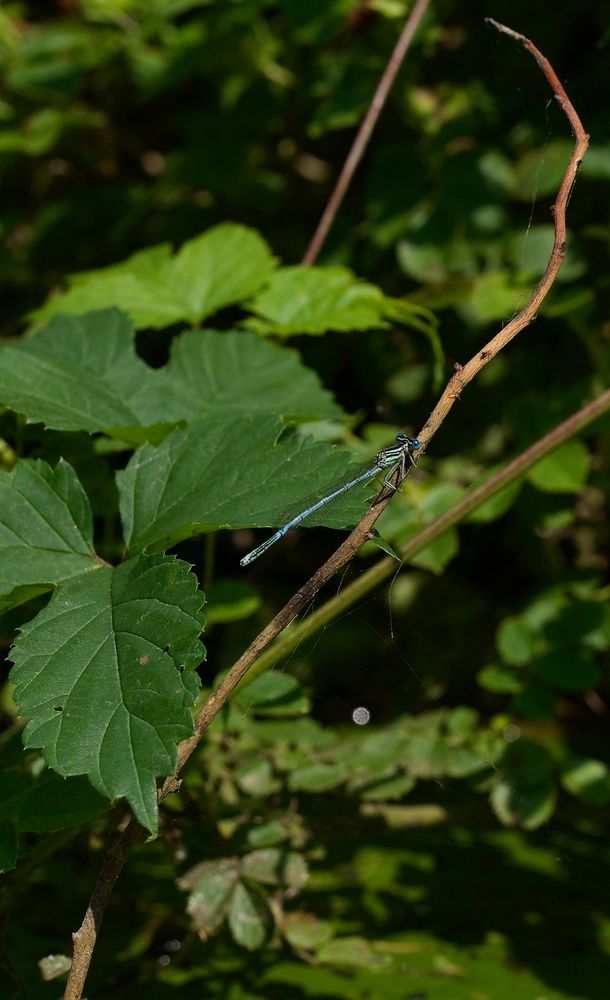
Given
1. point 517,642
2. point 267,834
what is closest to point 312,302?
point 517,642

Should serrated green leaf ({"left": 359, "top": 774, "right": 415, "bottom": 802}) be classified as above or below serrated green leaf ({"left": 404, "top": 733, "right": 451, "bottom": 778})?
above

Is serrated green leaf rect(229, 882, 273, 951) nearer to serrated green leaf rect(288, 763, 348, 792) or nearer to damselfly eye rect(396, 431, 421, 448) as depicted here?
serrated green leaf rect(288, 763, 348, 792)

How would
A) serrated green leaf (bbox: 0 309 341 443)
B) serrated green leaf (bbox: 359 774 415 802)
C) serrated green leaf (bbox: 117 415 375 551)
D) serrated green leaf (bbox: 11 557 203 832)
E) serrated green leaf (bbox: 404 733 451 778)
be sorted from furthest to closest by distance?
serrated green leaf (bbox: 404 733 451 778)
serrated green leaf (bbox: 359 774 415 802)
serrated green leaf (bbox: 0 309 341 443)
serrated green leaf (bbox: 117 415 375 551)
serrated green leaf (bbox: 11 557 203 832)

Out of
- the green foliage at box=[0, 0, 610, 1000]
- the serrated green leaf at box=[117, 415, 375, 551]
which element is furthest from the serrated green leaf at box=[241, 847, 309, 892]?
the serrated green leaf at box=[117, 415, 375, 551]

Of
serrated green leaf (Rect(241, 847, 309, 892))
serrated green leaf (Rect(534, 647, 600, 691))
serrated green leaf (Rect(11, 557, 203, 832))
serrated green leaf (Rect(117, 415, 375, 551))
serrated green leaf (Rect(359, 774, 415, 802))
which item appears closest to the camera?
serrated green leaf (Rect(11, 557, 203, 832))

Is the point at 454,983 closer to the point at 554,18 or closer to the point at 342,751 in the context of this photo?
the point at 342,751

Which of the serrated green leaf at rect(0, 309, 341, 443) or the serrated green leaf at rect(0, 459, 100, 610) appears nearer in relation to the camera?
the serrated green leaf at rect(0, 459, 100, 610)

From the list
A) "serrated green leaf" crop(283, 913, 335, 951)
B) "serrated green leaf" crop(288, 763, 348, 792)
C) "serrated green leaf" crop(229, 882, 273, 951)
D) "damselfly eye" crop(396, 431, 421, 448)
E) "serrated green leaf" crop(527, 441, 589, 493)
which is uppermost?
"damselfly eye" crop(396, 431, 421, 448)

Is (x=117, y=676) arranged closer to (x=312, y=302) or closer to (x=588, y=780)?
(x=312, y=302)

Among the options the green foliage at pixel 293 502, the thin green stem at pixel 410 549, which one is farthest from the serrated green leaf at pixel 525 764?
the thin green stem at pixel 410 549
